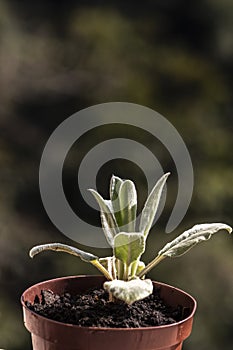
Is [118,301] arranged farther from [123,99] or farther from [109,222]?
[123,99]

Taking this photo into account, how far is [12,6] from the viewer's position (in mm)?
1310

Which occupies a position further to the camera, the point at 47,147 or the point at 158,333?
the point at 47,147

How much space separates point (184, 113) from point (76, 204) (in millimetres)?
304

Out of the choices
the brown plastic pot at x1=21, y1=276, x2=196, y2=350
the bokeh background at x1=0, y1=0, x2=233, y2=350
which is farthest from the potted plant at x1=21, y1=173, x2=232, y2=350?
the bokeh background at x1=0, y1=0, x2=233, y2=350

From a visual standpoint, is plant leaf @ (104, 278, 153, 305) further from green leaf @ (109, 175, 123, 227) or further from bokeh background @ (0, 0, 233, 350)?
bokeh background @ (0, 0, 233, 350)

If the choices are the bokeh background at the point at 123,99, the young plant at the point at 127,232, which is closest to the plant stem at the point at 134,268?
the young plant at the point at 127,232

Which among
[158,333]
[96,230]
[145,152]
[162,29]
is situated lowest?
[158,333]

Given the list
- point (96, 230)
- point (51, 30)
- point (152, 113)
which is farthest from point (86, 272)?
point (51, 30)

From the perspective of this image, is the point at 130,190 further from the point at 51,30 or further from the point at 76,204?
the point at 51,30

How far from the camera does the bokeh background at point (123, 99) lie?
1266mm

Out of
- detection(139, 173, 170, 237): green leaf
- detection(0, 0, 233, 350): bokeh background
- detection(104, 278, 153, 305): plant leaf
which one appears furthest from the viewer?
detection(0, 0, 233, 350): bokeh background

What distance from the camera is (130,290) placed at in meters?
0.71

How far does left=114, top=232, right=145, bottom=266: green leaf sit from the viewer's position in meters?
0.74

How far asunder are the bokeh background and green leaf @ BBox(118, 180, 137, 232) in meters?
0.47
